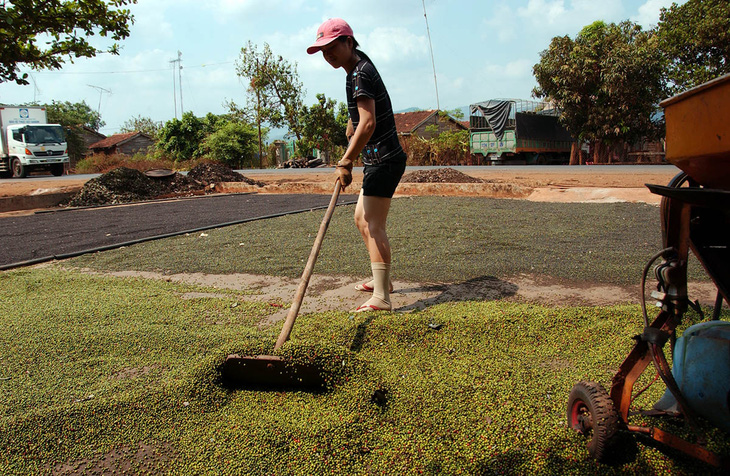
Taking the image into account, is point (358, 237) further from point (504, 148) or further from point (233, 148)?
point (233, 148)

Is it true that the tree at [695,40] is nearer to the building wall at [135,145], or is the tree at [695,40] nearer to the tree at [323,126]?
the tree at [323,126]

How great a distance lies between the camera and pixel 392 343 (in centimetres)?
243

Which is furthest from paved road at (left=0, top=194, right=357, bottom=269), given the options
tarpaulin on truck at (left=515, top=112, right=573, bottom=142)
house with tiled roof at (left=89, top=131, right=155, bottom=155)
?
house with tiled roof at (left=89, top=131, right=155, bottom=155)

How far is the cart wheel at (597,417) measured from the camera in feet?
4.54

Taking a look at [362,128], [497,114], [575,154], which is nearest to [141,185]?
[362,128]

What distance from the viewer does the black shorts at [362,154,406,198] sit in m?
2.88

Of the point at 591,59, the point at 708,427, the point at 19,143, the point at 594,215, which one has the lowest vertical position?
the point at 708,427

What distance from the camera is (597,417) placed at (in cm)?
140

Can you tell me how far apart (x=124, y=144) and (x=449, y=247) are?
45.0 m

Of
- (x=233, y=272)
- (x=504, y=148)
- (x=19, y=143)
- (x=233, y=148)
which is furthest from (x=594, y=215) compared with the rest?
(x=233, y=148)

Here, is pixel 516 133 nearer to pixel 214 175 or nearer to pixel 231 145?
Result: pixel 214 175

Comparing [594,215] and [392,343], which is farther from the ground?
[594,215]

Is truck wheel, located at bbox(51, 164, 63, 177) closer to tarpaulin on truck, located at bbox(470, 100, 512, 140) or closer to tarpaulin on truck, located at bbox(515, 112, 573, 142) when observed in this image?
tarpaulin on truck, located at bbox(470, 100, 512, 140)

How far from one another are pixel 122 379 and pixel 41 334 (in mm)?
881
